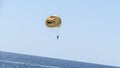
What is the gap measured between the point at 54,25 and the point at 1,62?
5212 mm

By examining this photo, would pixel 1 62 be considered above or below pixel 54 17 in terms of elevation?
below

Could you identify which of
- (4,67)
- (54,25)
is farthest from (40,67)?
(54,25)

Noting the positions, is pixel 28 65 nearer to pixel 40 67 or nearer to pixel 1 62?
pixel 40 67

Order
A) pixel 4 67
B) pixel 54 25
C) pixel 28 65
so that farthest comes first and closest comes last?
pixel 54 25
pixel 4 67
pixel 28 65

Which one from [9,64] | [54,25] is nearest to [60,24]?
[54,25]

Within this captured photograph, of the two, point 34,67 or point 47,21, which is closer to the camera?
point 34,67

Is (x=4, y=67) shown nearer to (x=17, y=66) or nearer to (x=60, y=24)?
(x=17, y=66)

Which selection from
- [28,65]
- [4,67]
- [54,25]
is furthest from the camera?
[54,25]

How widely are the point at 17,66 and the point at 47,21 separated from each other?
5.71m

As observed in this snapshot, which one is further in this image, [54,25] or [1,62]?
[54,25]

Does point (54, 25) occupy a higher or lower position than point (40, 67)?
higher

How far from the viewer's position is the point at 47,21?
26.4 m

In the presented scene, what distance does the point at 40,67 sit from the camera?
2120 cm

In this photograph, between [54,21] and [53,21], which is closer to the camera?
[54,21]
